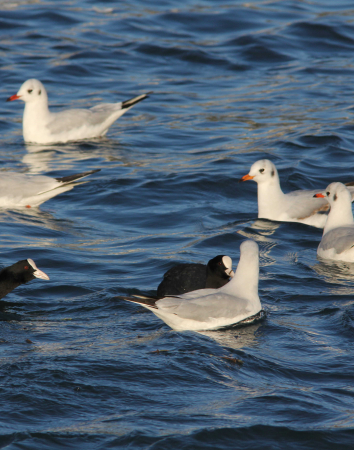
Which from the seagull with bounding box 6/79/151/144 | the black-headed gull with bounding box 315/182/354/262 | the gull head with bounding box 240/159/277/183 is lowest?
the black-headed gull with bounding box 315/182/354/262

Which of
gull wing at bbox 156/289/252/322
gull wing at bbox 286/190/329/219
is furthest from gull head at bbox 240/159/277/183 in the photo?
gull wing at bbox 156/289/252/322

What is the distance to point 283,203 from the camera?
34.8ft

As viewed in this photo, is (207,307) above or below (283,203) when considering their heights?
below

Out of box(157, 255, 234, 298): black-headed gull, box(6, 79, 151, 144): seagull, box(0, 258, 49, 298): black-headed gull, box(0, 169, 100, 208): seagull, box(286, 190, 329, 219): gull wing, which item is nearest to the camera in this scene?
box(157, 255, 234, 298): black-headed gull

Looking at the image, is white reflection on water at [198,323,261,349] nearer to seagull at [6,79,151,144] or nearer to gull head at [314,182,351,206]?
gull head at [314,182,351,206]

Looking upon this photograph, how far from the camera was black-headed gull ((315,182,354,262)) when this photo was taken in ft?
29.2

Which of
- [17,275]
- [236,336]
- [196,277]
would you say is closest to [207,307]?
[236,336]

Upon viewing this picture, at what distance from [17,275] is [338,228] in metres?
4.31

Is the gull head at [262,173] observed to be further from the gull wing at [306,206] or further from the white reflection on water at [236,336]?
the white reflection on water at [236,336]

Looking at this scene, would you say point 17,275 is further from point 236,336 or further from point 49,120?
point 49,120

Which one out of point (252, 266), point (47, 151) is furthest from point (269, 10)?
point (252, 266)

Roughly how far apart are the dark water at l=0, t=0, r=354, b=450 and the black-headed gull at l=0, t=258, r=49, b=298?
193 mm

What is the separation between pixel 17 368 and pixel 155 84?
13.4 m

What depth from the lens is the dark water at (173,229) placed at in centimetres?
507
